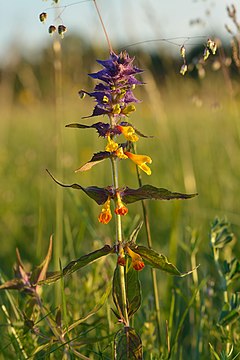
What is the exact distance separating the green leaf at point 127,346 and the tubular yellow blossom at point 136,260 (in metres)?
0.11

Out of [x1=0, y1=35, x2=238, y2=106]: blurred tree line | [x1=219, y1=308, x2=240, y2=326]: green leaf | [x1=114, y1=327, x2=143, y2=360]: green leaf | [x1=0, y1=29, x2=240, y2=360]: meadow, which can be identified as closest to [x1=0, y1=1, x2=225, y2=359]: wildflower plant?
[x1=114, y1=327, x2=143, y2=360]: green leaf

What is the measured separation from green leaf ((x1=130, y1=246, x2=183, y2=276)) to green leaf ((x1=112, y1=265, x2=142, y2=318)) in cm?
5

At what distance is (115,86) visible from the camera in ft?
3.27

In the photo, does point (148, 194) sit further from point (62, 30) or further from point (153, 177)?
point (153, 177)

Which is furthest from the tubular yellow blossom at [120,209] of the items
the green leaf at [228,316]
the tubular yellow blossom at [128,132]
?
the green leaf at [228,316]

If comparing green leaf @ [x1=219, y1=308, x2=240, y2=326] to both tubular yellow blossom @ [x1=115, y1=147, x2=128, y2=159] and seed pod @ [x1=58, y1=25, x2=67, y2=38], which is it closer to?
tubular yellow blossom @ [x1=115, y1=147, x2=128, y2=159]

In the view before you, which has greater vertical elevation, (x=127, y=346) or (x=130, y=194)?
(x=130, y=194)

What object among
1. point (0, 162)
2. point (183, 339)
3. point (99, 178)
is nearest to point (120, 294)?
point (183, 339)

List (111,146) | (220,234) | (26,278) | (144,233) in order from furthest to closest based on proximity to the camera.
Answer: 1. (144,233)
2. (220,234)
3. (26,278)
4. (111,146)

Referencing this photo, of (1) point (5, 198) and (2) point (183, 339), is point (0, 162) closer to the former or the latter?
(1) point (5, 198)

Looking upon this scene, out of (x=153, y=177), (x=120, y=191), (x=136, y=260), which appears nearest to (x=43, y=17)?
(x=120, y=191)

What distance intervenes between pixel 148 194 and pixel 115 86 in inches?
7.3

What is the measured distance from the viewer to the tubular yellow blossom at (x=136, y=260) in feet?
3.17

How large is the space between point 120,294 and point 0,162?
117 inches
